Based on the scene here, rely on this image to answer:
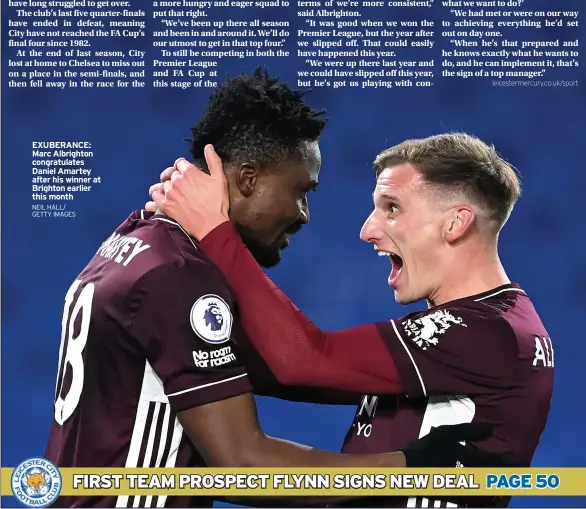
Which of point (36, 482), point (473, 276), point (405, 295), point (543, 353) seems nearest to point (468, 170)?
point (473, 276)

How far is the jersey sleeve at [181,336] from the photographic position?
6.81 feet

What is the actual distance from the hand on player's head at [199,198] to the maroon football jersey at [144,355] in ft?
0.43

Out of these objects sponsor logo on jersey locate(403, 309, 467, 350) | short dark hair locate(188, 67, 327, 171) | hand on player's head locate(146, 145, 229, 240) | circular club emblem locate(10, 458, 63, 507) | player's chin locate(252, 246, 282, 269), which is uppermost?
short dark hair locate(188, 67, 327, 171)

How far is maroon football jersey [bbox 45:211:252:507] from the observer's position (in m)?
2.08

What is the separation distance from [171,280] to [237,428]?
39 cm

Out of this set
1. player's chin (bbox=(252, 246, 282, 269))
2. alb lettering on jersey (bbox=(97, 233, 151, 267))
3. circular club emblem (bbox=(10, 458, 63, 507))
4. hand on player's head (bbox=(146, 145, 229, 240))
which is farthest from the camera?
player's chin (bbox=(252, 246, 282, 269))

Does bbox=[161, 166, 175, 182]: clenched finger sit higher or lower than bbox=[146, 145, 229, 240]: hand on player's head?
Answer: higher

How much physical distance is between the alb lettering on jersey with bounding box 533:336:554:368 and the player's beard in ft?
2.66

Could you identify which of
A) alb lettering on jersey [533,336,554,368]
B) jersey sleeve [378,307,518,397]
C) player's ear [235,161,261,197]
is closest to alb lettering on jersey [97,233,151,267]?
player's ear [235,161,261,197]

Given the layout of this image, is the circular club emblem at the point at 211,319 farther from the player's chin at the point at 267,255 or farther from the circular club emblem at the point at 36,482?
the circular club emblem at the point at 36,482

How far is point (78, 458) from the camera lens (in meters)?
2.21

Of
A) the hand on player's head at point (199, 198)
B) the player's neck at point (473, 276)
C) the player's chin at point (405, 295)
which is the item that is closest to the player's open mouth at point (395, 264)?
the player's chin at point (405, 295)

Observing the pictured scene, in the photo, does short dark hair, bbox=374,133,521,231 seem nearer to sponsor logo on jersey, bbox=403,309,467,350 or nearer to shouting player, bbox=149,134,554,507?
shouting player, bbox=149,134,554,507

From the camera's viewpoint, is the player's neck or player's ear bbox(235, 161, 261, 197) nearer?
player's ear bbox(235, 161, 261, 197)
